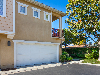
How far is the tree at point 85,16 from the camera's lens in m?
15.2

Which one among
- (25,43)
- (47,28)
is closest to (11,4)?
(25,43)

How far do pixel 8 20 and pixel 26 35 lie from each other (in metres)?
2.64

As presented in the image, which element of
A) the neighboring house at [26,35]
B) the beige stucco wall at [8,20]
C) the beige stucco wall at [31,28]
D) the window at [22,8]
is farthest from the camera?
the window at [22,8]

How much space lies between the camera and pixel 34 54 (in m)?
12.9

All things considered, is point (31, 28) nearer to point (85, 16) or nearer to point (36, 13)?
point (36, 13)

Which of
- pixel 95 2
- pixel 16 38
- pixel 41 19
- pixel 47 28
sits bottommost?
pixel 16 38

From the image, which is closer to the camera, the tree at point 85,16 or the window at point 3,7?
the window at point 3,7

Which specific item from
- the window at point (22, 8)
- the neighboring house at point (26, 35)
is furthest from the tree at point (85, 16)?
the window at point (22, 8)

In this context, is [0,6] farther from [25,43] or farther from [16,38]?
[25,43]

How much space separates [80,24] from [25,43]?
778cm

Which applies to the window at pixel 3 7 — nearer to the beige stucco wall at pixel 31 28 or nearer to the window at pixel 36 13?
the beige stucco wall at pixel 31 28

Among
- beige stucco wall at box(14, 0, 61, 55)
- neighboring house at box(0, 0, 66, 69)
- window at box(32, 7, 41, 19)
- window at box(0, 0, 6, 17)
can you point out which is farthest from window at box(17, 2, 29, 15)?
window at box(0, 0, 6, 17)

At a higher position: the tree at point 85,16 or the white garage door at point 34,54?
the tree at point 85,16

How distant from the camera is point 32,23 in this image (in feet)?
42.3
